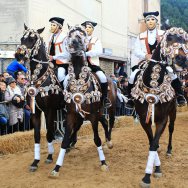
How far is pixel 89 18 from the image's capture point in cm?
2094

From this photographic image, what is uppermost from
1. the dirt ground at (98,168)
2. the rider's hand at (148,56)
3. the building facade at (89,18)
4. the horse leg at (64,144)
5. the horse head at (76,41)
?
the building facade at (89,18)

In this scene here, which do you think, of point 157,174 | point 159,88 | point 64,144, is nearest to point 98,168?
point 64,144

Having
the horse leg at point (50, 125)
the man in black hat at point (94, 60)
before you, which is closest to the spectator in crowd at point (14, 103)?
the horse leg at point (50, 125)

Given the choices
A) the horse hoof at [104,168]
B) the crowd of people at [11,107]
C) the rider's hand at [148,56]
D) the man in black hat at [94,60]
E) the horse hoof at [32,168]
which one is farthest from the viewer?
the crowd of people at [11,107]

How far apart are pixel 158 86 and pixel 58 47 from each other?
2627mm

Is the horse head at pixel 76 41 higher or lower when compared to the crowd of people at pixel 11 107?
higher

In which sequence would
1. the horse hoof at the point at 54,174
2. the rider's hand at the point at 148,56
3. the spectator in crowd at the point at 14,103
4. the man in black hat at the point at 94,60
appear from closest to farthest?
the horse hoof at the point at 54,174, the rider's hand at the point at 148,56, the man in black hat at the point at 94,60, the spectator in crowd at the point at 14,103

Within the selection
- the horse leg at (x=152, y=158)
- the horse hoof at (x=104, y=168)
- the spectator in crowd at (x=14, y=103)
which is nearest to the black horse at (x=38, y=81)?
the horse hoof at (x=104, y=168)

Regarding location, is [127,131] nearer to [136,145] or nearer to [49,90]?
[136,145]

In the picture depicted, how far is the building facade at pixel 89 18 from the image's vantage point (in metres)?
15.4

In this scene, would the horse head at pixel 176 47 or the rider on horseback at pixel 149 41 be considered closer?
the horse head at pixel 176 47

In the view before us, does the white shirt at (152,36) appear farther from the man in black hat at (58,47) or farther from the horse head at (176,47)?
the man in black hat at (58,47)

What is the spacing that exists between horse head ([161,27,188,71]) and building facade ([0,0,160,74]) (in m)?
8.92

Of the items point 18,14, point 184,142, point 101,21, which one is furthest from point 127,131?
point 101,21
